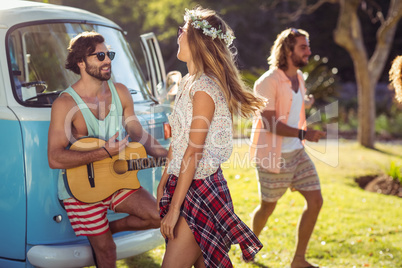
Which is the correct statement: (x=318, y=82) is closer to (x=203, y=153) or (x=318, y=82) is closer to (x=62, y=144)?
(x=62, y=144)

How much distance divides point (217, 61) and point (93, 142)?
1127 mm

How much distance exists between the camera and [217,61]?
2.90 metres

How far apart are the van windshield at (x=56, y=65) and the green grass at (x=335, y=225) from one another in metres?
1.27

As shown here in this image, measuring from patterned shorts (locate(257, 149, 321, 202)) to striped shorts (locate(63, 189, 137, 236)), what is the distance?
1.51 metres

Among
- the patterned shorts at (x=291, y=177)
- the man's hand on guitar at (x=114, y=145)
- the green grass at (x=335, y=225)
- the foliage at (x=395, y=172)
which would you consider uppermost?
the man's hand on guitar at (x=114, y=145)

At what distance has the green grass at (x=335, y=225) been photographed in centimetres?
500

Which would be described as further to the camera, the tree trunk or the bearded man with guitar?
the tree trunk

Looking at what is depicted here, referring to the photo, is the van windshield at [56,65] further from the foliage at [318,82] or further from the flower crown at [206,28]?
the foliage at [318,82]

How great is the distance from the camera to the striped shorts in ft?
11.6

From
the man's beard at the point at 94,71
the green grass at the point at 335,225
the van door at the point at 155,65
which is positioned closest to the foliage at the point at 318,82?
the green grass at the point at 335,225

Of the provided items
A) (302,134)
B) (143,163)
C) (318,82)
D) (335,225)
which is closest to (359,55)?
(318,82)

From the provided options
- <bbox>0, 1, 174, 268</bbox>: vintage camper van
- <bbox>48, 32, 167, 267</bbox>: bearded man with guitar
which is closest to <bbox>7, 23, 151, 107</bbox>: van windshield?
<bbox>0, 1, 174, 268</bbox>: vintage camper van

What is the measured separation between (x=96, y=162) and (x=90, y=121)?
292mm

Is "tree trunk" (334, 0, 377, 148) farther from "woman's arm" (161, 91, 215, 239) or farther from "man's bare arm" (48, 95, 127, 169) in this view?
"woman's arm" (161, 91, 215, 239)
